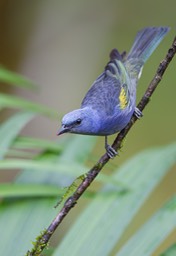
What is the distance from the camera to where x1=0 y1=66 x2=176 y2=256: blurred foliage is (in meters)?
1.70

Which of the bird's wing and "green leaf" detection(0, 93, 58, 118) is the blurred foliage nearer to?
"green leaf" detection(0, 93, 58, 118)

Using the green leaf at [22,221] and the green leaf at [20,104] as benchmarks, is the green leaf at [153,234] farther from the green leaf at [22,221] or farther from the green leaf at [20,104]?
the green leaf at [20,104]

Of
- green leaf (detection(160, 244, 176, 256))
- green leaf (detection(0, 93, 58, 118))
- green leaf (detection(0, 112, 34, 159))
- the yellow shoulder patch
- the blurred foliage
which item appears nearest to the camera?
green leaf (detection(160, 244, 176, 256))

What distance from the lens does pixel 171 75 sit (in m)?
5.46

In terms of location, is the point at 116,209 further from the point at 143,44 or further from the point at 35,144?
the point at 143,44

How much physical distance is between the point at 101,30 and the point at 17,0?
0.99 meters

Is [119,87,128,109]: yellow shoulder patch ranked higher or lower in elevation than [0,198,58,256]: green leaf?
higher

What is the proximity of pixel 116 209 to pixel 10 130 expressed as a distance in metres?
0.62

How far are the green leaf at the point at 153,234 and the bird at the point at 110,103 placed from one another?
0.27 meters

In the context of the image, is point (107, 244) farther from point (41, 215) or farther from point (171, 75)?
point (171, 75)

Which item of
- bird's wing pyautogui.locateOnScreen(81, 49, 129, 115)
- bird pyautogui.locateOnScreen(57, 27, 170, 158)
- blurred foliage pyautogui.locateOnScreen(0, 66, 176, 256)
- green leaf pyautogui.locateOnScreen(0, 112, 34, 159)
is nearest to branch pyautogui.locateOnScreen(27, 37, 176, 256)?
bird pyautogui.locateOnScreen(57, 27, 170, 158)

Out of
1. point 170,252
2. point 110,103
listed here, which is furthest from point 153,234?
point 110,103

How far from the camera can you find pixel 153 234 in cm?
171

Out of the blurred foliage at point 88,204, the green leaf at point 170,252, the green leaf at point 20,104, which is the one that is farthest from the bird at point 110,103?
the green leaf at point 20,104
